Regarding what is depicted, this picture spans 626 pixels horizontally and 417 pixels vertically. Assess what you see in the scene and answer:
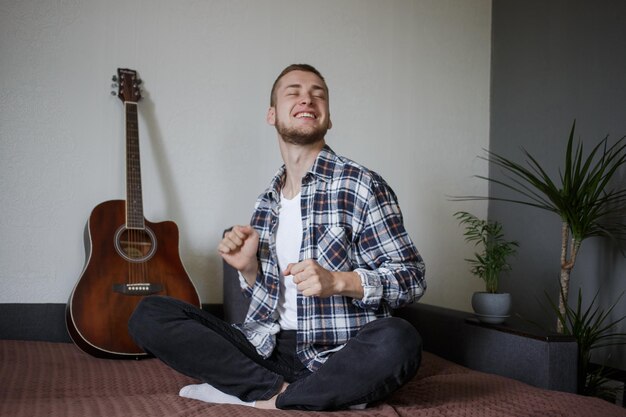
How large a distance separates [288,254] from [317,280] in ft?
1.43

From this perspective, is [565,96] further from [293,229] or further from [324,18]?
[293,229]

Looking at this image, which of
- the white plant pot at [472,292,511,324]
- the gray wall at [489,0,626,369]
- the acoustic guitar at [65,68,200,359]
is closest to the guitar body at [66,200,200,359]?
the acoustic guitar at [65,68,200,359]

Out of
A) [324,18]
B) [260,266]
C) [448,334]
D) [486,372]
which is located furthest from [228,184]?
[486,372]

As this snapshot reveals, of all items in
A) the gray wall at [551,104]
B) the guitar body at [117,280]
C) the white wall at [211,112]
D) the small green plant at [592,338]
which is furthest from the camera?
the gray wall at [551,104]

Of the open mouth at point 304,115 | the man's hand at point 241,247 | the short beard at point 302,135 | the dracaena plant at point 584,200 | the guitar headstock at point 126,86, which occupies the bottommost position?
the man's hand at point 241,247

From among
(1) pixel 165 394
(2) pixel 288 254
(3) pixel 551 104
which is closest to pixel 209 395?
(1) pixel 165 394

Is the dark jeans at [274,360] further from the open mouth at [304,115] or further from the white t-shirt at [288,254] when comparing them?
the open mouth at [304,115]

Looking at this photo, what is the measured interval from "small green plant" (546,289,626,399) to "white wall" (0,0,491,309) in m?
0.78

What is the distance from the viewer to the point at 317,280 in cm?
127

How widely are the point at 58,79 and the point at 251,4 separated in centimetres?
86

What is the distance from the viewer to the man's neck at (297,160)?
1.80 m

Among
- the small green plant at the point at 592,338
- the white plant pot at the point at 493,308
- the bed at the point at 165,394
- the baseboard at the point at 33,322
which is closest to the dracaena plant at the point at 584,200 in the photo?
the small green plant at the point at 592,338

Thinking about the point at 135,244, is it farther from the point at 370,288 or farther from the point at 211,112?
the point at 370,288

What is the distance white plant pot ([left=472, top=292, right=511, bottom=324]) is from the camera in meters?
1.75
